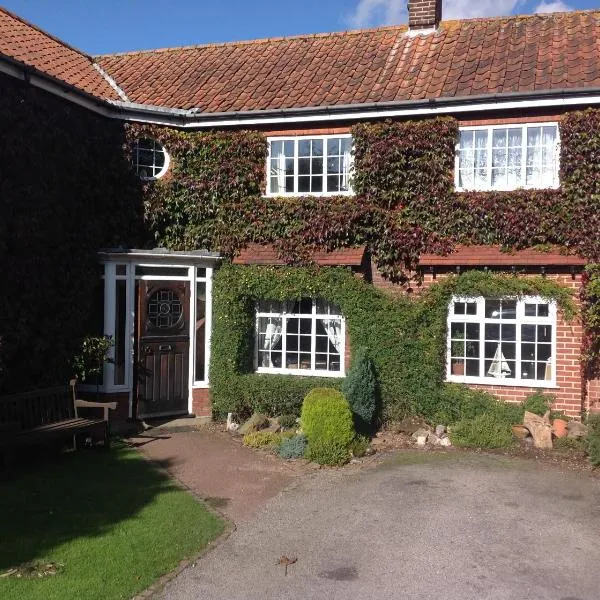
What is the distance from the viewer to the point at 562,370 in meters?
9.92

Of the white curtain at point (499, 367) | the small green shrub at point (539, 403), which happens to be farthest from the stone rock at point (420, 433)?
the small green shrub at point (539, 403)

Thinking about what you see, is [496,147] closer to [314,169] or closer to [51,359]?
[314,169]

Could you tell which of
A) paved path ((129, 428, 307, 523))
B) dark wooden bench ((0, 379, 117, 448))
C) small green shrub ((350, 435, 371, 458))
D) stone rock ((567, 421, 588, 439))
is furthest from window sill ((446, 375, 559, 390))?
dark wooden bench ((0, 379, 117, 448))

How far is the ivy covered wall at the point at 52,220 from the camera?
351 inches

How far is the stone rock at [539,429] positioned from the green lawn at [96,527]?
16.6 ft

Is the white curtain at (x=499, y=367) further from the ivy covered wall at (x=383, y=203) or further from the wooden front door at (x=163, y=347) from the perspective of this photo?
the wooden front door at (x=163, y=347)

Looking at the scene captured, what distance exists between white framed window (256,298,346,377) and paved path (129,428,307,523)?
1736 millimetres

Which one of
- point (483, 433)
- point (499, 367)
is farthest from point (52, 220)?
point (499, 367)

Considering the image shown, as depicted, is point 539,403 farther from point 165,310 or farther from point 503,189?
point 165,310

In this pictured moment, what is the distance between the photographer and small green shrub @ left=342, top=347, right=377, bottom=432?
32.6ft

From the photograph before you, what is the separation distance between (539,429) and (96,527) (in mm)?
6242

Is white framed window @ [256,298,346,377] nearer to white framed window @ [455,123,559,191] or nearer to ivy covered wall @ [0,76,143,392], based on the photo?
ivy covered wall @ [0,76,143,392]

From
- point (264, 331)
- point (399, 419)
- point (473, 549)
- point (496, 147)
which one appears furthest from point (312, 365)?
point (473, 549)

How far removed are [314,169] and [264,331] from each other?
117 inches
